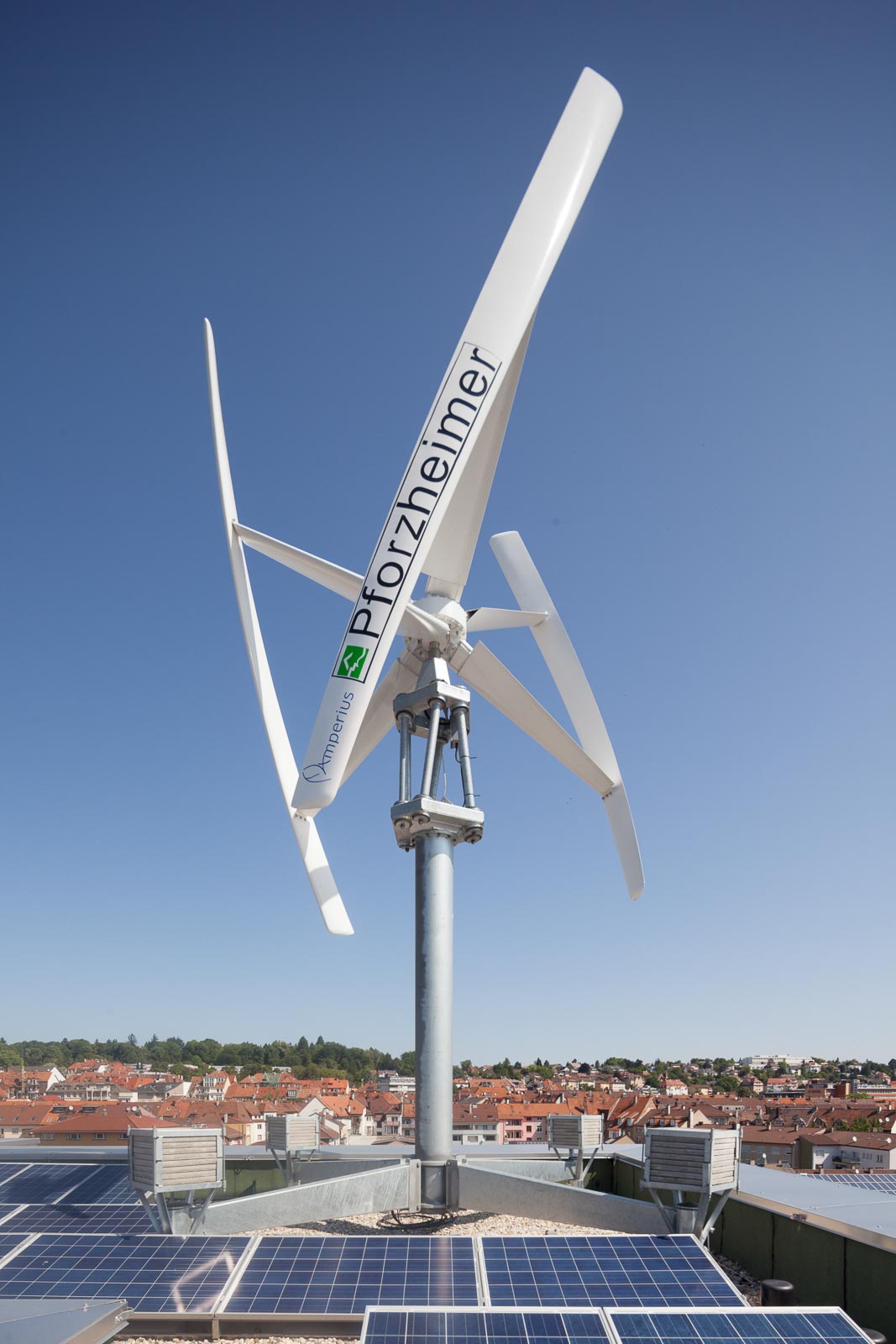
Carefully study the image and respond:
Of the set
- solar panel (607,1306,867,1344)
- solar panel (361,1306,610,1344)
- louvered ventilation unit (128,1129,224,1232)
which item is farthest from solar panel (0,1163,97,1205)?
solar panel (607,1306,867,1344)

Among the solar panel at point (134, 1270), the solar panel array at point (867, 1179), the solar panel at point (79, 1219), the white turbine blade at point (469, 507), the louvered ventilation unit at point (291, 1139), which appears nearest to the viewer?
the solar panel at point (134, 1270)

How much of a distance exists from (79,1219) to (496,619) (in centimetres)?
1879

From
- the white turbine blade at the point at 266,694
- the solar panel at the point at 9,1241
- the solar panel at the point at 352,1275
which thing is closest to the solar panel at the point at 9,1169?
the solar panel at the point at 9,1241

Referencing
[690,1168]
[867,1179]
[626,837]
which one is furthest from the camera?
[626,837]

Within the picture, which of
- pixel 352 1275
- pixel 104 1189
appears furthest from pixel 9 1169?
pixel 352 1275

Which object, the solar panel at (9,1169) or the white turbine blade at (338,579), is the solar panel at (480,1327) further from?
the white turbine blade at (338,579)

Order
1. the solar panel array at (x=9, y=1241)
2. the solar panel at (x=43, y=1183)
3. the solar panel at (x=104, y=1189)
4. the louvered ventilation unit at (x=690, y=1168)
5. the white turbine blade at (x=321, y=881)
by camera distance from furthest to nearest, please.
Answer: the white turbine blade at (x=321, y=881)
the solar panel at (x=43, y=1183)
the solar panel at (x=104, y=1189)
the louvered ventilation unit at (x=690, y=1168)
the solar panel array at (x=9, y=1241)

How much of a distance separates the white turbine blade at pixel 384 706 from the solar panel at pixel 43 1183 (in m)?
12.3

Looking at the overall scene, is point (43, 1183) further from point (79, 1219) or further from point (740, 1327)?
point (740, 1327)

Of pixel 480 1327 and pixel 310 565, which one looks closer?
pixel 480 1327

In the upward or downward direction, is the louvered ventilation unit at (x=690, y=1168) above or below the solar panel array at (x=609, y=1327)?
below

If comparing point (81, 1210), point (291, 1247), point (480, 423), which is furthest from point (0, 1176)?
point (480, 423)

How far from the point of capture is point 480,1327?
28.6 feet

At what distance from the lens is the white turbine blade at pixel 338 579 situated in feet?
90.2
